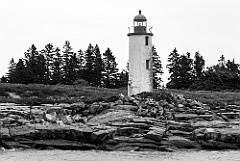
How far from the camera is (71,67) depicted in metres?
62.0

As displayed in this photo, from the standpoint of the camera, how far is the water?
26125mm

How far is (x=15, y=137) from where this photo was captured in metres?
28.9

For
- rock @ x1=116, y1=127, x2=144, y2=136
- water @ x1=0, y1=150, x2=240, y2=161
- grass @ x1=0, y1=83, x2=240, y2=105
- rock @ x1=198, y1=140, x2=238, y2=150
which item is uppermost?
grass @ x1=0, y1=83, x2=240, y2=105

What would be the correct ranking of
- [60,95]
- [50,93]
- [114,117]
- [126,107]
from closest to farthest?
[114,117] < [126,107] < [60,95] < [50,93]

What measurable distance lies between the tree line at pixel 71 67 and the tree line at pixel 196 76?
2376mm

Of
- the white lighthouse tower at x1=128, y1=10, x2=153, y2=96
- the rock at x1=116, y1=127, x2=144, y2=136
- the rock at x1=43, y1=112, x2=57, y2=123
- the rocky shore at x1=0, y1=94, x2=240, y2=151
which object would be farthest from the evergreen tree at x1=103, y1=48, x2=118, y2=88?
the rock at x1=116, y1=127, x2=144, y2=136

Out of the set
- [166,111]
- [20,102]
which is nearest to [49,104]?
[20,102]

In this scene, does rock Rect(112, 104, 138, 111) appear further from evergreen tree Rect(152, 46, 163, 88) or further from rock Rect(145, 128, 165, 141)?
evergreen tree Rect(152, 46, 163, 88)

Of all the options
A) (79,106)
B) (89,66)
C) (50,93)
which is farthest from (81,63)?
(79,106)

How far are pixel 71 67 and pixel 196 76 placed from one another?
556 inches

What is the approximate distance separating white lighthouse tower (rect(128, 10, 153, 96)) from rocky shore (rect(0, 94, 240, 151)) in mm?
4536

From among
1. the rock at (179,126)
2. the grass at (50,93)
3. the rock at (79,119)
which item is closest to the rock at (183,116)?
the rock at (179,126)

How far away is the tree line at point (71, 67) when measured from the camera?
60.9 meters

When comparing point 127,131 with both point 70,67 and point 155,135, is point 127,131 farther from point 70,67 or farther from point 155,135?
point 70,67
